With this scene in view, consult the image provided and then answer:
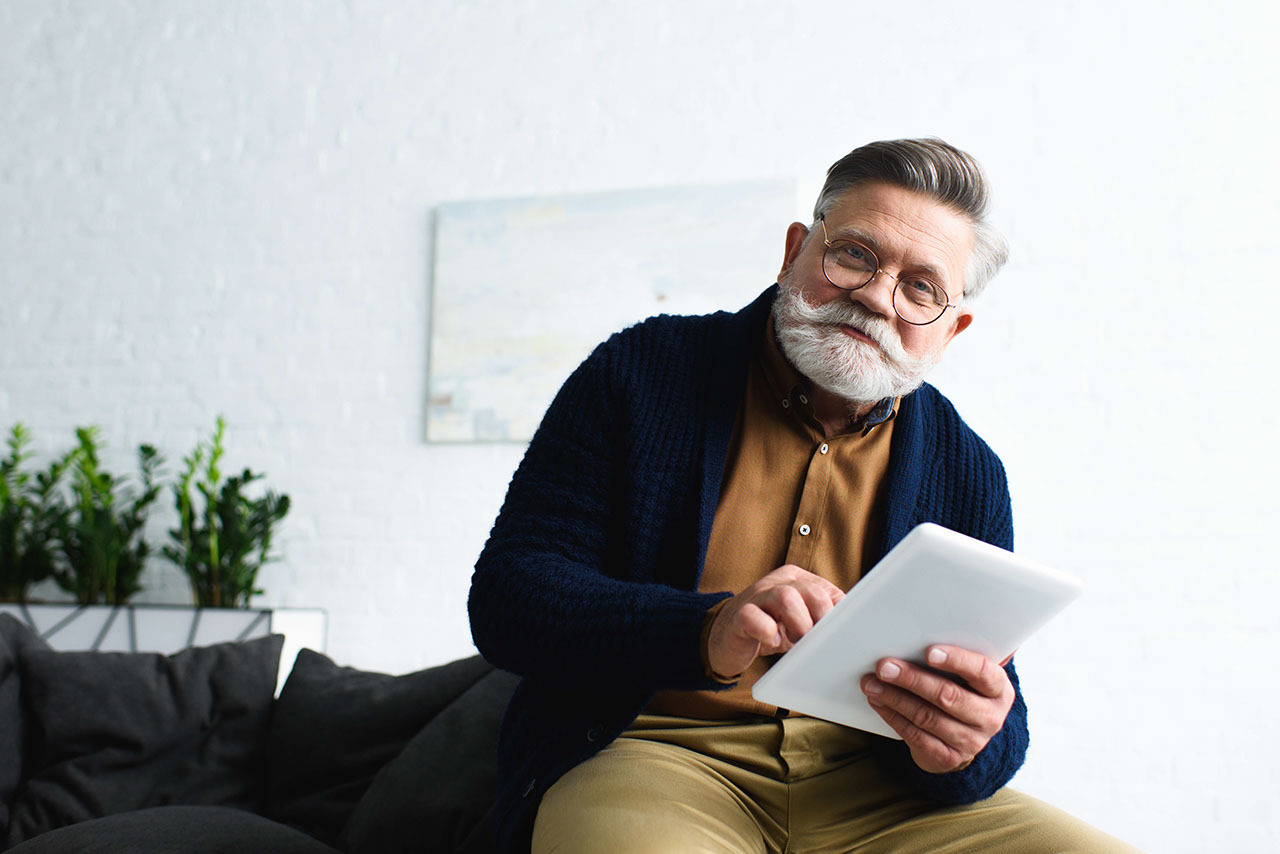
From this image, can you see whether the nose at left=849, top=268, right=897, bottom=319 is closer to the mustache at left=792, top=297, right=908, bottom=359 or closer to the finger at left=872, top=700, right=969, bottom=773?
the mustache at left=792, top=297, right=908, bottom=359

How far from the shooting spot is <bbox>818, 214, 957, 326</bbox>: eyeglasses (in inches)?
54.6

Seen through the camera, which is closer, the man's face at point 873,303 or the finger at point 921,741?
the finger at point 921,741

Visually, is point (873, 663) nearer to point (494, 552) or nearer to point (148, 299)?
point (494, 552)

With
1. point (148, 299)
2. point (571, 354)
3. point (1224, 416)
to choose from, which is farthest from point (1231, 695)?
point (148, 299)

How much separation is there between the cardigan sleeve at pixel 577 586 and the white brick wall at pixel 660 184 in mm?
1797

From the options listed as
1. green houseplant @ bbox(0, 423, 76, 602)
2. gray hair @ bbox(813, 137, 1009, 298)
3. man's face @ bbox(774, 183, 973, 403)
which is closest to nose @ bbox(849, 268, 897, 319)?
man's face @ bbox(774, 183, 973, 403)

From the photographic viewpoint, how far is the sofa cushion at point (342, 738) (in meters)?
2.07

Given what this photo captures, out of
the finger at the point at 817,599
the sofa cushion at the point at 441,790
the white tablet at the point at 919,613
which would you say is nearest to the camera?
the white tablet at the point at 919,613

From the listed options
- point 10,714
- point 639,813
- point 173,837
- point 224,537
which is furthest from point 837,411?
point 224,537

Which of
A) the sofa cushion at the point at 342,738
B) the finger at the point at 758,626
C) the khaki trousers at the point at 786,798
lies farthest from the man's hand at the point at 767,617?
the sofa cushion at the point at 342,738

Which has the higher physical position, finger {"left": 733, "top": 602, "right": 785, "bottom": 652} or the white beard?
the white beard

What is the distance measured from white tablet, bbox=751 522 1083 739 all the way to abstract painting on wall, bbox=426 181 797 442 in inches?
83.3

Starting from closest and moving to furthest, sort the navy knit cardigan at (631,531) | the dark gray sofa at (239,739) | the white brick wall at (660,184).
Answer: the navy knit cardigan at (631,531) → the dark gray sofa at (239,739) → the white brick wall at (660,184)

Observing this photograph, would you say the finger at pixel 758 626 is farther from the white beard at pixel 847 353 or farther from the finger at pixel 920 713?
the white beard at pixel 847 353
